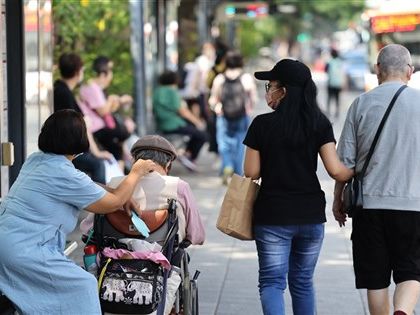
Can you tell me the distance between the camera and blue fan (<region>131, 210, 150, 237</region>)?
5691 millimetres

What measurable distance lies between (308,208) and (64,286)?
1.45 meters

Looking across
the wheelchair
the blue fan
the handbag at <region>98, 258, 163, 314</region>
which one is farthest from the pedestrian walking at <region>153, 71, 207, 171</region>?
the handbag at <region>98, 258, 163, 314</region>

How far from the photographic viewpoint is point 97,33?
1512 cm

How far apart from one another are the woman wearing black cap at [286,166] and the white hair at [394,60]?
17.3 inches

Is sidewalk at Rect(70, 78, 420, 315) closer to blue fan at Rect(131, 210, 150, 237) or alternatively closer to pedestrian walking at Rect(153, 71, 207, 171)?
blue fan at Rect(131, 210, 150, 237)

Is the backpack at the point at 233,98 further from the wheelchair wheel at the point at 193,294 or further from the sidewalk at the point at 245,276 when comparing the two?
the wheelchair wheel at the point at 193,294

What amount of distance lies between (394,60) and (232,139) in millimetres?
7600

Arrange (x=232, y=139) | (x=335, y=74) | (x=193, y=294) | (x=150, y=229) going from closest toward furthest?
(x=150, y=229) → (x=193, y=294) → (x=232, y=139) → (x=335, y=74)

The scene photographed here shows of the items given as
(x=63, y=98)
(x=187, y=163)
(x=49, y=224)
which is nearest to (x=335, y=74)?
(x=187, y=163)

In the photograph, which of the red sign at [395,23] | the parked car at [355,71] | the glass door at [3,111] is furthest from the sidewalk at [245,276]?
the parked car at [355,71]

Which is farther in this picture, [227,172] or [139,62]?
[139,62]

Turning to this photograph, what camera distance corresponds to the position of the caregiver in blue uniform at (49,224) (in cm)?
527

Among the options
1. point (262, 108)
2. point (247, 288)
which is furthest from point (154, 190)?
point (262, 108)

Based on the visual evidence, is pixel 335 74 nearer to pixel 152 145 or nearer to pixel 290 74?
pixel 290 74
